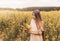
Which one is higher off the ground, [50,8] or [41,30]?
[50,8]

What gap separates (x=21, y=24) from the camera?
8.32ft

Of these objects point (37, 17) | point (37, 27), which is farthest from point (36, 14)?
point (37, 27)

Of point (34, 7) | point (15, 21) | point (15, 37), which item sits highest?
point (34, 7)

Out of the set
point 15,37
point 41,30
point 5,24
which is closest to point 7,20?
point 5,24

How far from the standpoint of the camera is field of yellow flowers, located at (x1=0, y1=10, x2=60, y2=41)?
247 cm

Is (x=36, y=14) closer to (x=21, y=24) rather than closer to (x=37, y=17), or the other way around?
(x=37, y=17)

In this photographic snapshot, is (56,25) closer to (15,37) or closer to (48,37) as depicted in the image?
(48,37)

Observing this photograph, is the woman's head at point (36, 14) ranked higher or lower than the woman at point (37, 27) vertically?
higher

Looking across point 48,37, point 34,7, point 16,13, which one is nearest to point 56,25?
point 48,37

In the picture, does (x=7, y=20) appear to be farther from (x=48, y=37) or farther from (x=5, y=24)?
(x=48, y=37)

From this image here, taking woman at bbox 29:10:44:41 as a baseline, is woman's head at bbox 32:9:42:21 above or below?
above

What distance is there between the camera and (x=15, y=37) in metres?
2.53

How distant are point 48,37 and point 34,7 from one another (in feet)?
1.22

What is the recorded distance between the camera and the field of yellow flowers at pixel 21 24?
247cm
